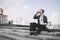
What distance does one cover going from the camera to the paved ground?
5.25 ft

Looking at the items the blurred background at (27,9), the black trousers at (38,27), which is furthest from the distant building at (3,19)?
the black trousers at (38,27)

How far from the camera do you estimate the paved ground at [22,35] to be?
1.60 meters

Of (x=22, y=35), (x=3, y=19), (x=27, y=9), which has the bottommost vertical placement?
(x=22, y=35)

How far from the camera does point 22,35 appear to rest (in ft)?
5.59

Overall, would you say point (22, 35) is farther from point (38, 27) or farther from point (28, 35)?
point (38, 27)

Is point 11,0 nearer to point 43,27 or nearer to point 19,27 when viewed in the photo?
point 19,27

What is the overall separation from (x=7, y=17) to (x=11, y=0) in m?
0.22

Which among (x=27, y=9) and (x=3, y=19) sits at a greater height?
(x=27, y=9)

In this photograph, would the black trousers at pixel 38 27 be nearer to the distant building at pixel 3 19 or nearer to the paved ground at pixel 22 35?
the paved ground at pixel 22 35

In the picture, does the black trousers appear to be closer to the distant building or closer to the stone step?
the stone step

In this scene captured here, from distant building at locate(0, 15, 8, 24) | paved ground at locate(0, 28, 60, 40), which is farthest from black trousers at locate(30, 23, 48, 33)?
distant building at locate(0, 15, 8, 24)

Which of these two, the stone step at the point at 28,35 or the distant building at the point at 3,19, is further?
the distant building at the point at 3,19

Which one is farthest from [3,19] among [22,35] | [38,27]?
[38,27]

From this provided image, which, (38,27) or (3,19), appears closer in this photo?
(38,27)
